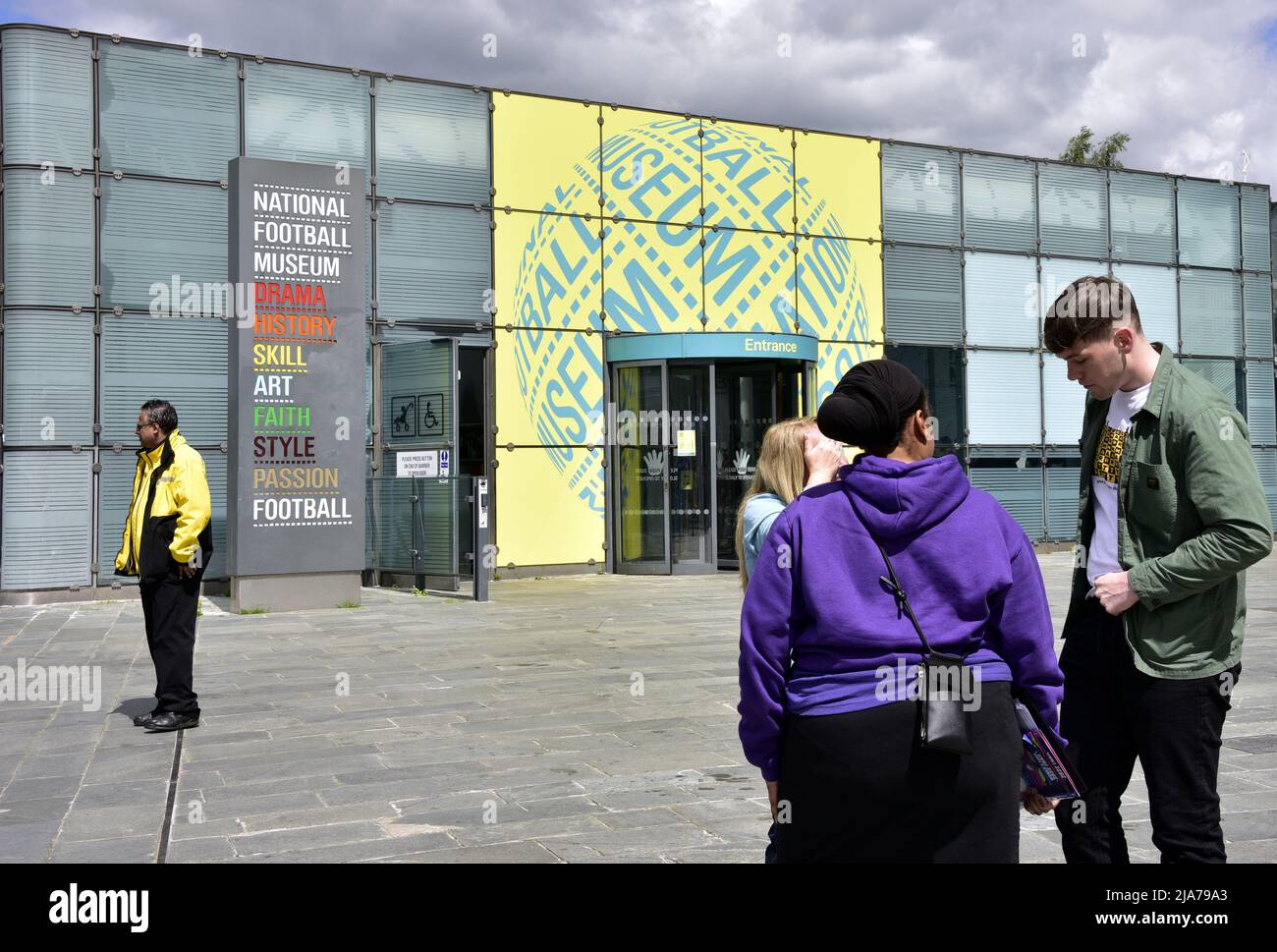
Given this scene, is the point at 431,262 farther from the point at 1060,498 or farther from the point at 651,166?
the point at 1060,498

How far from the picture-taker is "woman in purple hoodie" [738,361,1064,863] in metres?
2.71

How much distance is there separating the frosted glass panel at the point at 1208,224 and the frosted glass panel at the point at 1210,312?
31 centimetres

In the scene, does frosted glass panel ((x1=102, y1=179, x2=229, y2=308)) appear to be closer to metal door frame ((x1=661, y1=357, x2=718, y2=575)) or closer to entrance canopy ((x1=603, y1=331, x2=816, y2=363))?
entrance canopy ((x1=603, y1=331, x2=816, y2=363))

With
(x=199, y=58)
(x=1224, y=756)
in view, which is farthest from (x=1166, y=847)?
(x=199, y=58)

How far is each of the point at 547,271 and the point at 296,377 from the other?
5.42 m

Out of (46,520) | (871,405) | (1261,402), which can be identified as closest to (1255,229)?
(1261,402)

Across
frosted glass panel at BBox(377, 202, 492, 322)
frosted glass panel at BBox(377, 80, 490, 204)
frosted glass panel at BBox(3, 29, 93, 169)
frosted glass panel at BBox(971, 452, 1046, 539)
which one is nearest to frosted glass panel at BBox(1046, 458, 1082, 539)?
frosted glass panel at BBox(971, 452, 1046, 539)

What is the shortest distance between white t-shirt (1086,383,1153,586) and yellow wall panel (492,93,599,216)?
15.3 meters

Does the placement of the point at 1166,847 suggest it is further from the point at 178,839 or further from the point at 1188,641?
the point at 178,839

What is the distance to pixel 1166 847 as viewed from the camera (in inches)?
133

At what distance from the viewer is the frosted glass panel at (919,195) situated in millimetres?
21422

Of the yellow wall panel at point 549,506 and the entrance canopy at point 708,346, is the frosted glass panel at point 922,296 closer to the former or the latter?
the entrance canopy at point 708,346

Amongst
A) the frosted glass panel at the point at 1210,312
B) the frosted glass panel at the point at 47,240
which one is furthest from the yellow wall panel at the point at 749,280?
the frosted glass panel at the point at 47,240

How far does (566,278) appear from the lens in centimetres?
1872
